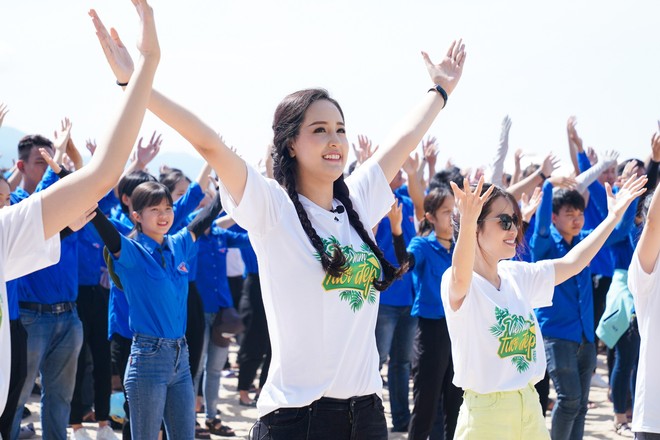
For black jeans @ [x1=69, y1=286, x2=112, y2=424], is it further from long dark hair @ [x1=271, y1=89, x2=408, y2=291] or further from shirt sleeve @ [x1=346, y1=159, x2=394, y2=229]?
long dark hair @ [x1=271, y1=89, x2=408, y2=291]

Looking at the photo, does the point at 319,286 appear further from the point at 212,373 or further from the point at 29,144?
the point at 212,373

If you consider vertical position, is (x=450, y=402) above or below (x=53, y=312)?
below

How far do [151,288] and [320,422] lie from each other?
281cm

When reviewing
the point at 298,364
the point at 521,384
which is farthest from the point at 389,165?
the point at 521,384

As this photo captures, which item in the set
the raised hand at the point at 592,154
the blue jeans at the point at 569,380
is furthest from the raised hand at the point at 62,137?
the raised hand at the point at 592,154

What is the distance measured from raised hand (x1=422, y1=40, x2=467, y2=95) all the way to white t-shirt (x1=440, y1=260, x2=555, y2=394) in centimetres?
96

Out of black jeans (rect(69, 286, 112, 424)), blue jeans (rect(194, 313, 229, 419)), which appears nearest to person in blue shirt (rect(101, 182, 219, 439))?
black jeans (rect(69, 286, 112, 424))

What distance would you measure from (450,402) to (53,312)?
3074 mm

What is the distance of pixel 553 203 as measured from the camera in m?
7.06

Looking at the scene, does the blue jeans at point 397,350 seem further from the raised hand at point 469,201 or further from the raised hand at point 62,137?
the raised hand at point 469,201

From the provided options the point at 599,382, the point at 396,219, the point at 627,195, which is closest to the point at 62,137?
the point at 396,219

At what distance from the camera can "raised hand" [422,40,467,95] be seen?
396cm

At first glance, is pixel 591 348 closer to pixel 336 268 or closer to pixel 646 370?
pixel 646 370

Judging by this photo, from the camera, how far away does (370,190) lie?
367cm
